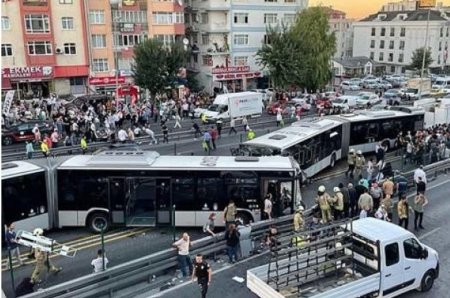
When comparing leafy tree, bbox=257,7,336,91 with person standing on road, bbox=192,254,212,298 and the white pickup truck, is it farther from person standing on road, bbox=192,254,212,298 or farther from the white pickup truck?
person standing on road, bbox=192,254,212,298

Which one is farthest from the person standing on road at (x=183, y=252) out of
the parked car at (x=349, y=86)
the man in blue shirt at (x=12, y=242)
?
the parked car at (x=349, y=86)

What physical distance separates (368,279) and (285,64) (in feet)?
141

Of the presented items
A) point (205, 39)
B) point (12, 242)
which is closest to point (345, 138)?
point (12, 242)

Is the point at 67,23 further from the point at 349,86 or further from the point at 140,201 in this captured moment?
the point at 349,86

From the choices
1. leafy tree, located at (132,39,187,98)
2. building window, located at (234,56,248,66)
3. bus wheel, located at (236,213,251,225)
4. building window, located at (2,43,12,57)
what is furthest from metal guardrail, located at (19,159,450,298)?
building window, located at (234,56,248,66)

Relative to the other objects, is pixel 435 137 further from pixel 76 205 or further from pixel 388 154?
pixel 76 205

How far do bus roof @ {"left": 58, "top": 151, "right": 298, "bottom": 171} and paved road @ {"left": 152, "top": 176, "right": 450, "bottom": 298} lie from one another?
3610 mm

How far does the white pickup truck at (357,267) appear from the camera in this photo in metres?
11.7

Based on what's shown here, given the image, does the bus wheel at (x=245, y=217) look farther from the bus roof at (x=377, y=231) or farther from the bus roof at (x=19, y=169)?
the bus roof at (x=19, y=169)

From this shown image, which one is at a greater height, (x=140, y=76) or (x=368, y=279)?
(x=140, y=76)

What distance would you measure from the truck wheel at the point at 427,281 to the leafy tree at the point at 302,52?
136 ft

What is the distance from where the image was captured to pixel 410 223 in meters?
18.4

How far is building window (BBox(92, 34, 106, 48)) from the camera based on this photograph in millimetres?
52000

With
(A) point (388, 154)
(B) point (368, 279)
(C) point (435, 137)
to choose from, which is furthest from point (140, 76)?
(B) point (368, 279)
